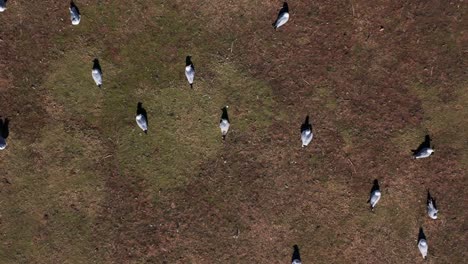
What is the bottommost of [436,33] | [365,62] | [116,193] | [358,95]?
[116,193]

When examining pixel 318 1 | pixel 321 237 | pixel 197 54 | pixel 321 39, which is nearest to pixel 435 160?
pixel 321 237

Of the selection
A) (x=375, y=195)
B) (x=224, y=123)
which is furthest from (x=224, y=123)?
(x=375, y=195)

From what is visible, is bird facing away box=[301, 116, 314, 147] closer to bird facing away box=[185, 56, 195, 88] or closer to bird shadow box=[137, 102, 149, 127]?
bird facing away box=[185, 56, 195, 88]

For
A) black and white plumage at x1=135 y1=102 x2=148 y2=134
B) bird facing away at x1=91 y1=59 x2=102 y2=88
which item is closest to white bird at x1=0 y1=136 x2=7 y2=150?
bird facing away at x1=91 y1=59 x2=102 y2=88

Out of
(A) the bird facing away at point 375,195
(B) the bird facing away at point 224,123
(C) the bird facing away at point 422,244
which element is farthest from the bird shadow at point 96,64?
(C) the bird facing away at point 422,244

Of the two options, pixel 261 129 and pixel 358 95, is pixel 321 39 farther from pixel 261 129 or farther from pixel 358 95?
pixel 261 129

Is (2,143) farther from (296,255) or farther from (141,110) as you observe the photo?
(296,255)

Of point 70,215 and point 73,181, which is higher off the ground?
point 73,181
